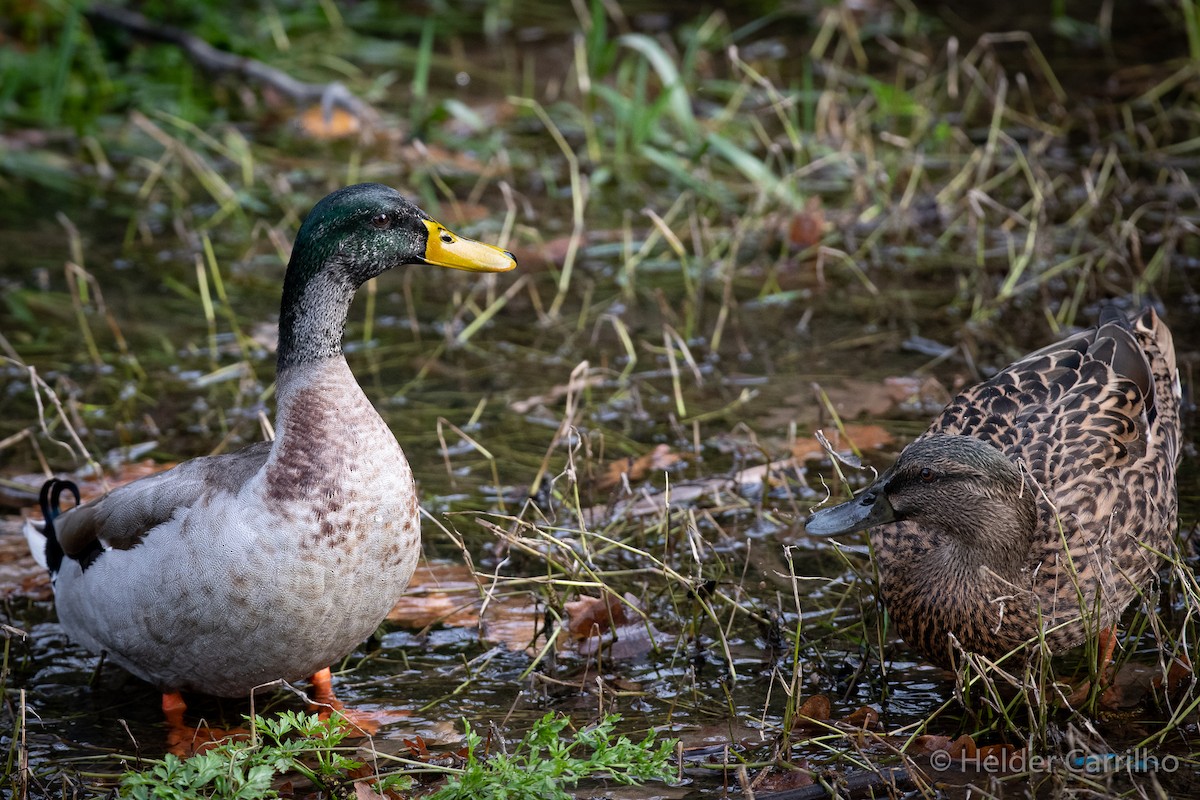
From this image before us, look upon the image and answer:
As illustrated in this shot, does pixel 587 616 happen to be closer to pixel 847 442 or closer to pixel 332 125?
pixel 847 442

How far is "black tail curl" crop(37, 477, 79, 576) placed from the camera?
4.19m

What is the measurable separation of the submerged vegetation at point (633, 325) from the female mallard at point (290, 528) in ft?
0.87

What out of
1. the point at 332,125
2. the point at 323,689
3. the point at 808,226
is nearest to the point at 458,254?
the point at 323,689

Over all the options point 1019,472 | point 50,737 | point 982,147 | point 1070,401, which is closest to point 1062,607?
point 1019,472

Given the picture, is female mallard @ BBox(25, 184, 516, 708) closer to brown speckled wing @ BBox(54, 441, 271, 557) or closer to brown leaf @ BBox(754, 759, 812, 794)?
brown speckled wing @ BBox(54, 441, 271, 557)

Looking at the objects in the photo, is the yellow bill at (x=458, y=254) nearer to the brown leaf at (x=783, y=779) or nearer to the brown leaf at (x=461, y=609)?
the brown leaf at (x=461, y=609)

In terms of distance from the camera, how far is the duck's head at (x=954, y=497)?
365 centimetres

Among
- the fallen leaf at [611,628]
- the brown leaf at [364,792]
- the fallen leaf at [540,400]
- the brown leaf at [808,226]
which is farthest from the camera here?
the brown leaf at [808,226]

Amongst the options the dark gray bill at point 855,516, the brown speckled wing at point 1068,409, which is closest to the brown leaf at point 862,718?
the dark gray bill at point 855,516

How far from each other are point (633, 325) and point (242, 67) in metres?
3.69

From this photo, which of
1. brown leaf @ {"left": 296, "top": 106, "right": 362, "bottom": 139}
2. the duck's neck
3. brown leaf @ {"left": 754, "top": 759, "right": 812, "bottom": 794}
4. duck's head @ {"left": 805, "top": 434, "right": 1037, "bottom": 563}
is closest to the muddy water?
brown leaf @ {"left": 754, "top": 759, "right": 812, "bottom": 794}

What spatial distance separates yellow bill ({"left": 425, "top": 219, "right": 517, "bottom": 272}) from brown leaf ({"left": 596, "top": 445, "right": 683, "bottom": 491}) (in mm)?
1158

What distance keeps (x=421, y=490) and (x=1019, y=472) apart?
214cm

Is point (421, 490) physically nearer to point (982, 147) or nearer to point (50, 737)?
point (50, 737)
